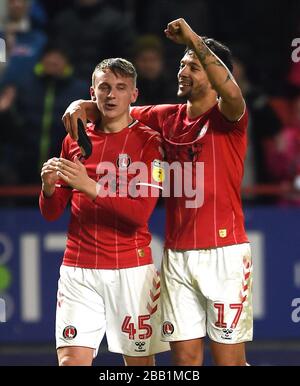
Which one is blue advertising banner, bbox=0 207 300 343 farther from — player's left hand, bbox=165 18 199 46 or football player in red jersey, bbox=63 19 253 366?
player's left hand, bbox=165 18 199 46

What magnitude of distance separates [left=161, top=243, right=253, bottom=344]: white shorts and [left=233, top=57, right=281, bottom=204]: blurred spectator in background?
9.35 feet

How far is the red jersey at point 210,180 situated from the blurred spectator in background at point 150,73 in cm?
266

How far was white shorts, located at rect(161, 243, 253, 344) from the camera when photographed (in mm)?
5102

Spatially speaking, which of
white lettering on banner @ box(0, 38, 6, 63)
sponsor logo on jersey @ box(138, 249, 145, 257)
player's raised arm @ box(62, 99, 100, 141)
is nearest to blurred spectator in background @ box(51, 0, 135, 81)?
white lettering on banner @ box(0, 38, 6, 63)

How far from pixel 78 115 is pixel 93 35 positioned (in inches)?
127

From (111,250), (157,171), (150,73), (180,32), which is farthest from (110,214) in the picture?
(150,73)

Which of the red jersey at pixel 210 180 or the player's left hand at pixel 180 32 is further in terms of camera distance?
the red jersey at pixel 210 180

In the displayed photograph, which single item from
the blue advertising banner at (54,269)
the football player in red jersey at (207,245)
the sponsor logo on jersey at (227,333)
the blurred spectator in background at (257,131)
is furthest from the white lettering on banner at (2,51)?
the sponsor logo on jersey at (227,333)

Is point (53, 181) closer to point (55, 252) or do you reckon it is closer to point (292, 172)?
point (55, 252)

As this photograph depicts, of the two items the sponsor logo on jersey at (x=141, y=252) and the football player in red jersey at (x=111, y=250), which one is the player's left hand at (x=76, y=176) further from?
the sponsor logo on jersey at (x=141, y=252)

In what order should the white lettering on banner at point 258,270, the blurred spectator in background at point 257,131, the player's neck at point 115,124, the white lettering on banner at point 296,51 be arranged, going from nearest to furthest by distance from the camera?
the player's neck at point 115,124 → the white lettering on banner at point 258,270 → the white lettering on banner at point 296,51 → the blurred spectator in background at point 257,131

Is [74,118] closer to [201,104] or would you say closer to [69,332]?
[201,104]

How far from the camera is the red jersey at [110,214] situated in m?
5.13

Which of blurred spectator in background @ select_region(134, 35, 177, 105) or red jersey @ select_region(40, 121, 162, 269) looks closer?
red jersey @ select_region(40, 121, 162, 269)
